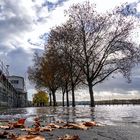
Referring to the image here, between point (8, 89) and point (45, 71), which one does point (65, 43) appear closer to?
point (8, 89)

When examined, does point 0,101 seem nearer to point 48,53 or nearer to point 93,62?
point 93,62

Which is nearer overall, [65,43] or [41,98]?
[65,43]

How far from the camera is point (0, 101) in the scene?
1160 inches

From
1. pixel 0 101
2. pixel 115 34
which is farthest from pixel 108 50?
pixel 0 101

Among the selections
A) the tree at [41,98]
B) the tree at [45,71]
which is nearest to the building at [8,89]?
the tree at [45,71]

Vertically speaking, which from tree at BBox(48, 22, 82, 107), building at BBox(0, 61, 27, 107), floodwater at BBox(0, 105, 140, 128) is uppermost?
tree at BBox(48, 22, 82, 107)

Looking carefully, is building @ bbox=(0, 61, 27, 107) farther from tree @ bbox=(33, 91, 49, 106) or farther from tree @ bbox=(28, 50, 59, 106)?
tree @ bbox=(33, 91, 49, 106)

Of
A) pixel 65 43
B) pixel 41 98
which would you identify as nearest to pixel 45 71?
pixel 65 43

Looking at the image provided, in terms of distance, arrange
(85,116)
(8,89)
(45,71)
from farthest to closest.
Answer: (45,71), (8,89), (85,116)

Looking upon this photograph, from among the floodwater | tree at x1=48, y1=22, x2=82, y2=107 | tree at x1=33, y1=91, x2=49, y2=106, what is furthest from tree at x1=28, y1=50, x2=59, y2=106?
tree at x1=33, y1=91, x2=49, y2=106

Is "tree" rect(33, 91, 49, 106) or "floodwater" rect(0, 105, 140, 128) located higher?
"tree" rect(33, 91, 49, 106)

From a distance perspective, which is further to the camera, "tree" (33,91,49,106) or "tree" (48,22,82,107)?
"tree" (33,91,49,106)

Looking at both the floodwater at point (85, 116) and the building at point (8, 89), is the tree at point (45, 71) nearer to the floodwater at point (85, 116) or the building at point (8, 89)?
the building at point (8, 89)

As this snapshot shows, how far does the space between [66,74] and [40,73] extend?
13395 millimetres
